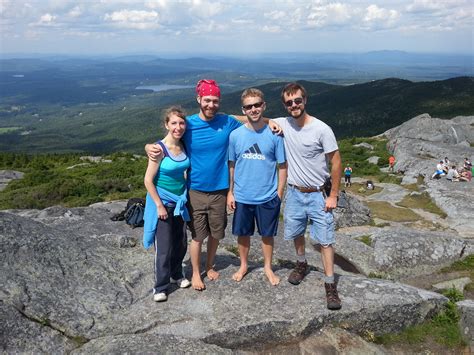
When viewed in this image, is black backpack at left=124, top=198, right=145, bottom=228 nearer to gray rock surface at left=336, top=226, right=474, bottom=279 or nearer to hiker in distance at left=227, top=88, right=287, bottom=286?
hiker in distance at left=227, top=88, right=287, bottom=286

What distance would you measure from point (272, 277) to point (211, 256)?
1.28m

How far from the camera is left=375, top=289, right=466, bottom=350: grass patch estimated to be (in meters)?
6.83

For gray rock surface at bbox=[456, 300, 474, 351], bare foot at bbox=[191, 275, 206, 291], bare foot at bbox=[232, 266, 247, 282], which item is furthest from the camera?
bare foot at bbox=[232, 266, 247, 282]

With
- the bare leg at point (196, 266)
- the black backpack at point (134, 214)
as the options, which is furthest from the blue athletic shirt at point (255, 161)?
the black backpack at point (134, 214)

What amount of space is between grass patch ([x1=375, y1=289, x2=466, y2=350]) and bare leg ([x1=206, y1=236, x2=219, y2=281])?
322 centimetres

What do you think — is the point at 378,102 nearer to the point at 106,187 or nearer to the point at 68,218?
the point at 106,187

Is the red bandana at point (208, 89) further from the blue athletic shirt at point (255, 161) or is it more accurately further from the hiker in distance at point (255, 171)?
the blue athletic shirt at point (255, 161)

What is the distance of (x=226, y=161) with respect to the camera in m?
7.04

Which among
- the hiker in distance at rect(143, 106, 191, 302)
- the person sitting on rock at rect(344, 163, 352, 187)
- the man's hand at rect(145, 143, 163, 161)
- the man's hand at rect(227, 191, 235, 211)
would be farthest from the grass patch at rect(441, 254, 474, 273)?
the person sitting on rock at rect(344, 163, 352, 187)

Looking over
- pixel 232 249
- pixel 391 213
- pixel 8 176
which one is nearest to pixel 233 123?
pixel 232 249

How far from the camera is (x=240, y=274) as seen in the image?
762 centimetres

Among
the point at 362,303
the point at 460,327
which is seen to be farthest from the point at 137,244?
the point at 460,327

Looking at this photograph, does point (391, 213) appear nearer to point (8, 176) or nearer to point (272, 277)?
point (272, 277)

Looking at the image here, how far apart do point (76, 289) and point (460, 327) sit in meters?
7.10
